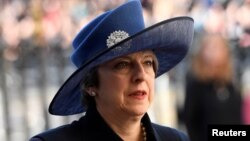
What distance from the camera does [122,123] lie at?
179 centimetres

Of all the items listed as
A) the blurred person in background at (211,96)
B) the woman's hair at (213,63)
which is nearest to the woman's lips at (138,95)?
the blurred person in background at (211,96)

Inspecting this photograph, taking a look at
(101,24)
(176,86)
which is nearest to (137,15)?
(101,24)

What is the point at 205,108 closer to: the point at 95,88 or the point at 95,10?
the point at 95,10

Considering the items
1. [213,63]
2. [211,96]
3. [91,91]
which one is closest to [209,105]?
[211,96]

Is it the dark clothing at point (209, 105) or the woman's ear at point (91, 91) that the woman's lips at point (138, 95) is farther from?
the dark clothing at point (209, 105)

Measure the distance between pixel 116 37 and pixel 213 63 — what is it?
2744mm

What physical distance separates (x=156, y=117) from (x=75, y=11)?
3.84ft

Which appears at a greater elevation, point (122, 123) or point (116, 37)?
point (116, 37)

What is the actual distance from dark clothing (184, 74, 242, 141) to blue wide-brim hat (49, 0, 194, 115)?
2479mm

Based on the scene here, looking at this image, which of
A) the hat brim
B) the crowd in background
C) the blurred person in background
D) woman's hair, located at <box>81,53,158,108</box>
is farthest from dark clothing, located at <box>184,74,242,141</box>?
woman's hair, located at <box>81,53,158,108</box>

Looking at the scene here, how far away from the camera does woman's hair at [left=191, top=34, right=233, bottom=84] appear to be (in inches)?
175

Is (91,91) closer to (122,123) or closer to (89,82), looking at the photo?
(89,82)

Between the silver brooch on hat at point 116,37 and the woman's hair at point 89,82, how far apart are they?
9 cm

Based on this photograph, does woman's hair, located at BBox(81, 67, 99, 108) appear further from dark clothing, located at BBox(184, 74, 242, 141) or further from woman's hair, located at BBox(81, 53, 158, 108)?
dark clothing, located at BBox(184, 74, 242, 141)
